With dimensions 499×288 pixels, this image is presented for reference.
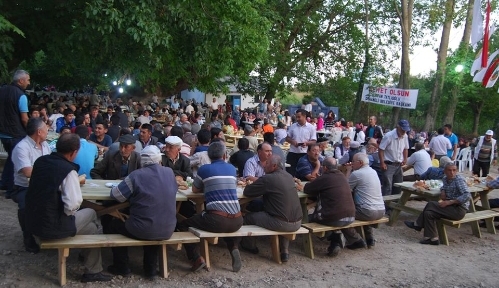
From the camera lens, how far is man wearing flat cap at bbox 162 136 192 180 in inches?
235

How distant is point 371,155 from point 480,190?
6.40ft

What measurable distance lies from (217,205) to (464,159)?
12.6 m

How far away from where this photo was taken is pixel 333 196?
555 centimetres

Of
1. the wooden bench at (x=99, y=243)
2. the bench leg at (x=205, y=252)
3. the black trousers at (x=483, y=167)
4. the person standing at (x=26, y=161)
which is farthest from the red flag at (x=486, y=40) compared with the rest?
the person standing at (x=26, y=161)

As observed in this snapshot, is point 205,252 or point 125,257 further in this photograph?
point 205,252

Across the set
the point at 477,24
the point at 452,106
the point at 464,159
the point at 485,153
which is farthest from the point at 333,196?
the point at 452,106

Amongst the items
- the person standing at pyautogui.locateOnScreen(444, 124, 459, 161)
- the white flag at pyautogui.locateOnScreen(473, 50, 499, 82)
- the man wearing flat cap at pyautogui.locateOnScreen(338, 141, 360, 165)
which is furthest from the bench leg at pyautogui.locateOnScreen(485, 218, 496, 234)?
the white flag at pyautogui.locateOnScreen(473, 50, 499, 82)

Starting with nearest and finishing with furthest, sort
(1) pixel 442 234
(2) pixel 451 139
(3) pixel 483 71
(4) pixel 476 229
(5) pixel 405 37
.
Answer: (1) pixel 442 234
(4) pixel 476 229
(3) pixel 483 71
(2) pixel 451 139
(5) pixel 405 37

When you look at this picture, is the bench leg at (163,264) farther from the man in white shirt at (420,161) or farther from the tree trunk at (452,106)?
the tree trunk at (452,106)

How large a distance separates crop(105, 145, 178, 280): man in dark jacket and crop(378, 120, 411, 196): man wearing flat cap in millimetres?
4696

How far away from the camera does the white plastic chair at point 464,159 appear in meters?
14.7

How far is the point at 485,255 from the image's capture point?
6375 mm

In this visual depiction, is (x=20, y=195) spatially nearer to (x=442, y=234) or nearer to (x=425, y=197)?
(x=442, y=234)

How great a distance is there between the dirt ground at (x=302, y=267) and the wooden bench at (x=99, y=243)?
17cm
